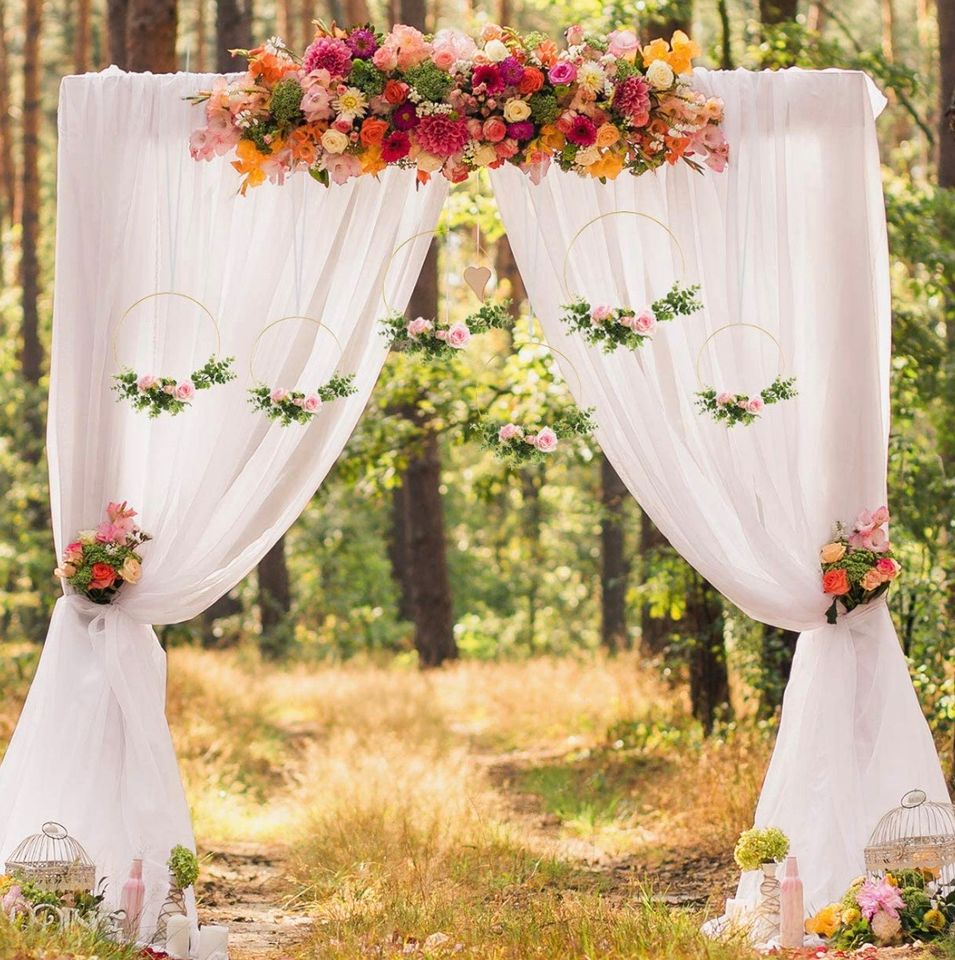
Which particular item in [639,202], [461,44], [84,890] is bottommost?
[84,890]

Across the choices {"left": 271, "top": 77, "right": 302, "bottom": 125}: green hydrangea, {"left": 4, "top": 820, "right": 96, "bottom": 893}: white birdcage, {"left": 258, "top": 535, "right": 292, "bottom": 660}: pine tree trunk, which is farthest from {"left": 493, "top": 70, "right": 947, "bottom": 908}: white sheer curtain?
{"left": 258, "top": 535, "right": 292, "bottom": 660}: pine tree trunk

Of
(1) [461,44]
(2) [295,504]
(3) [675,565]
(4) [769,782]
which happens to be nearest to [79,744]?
(2) [295,504]

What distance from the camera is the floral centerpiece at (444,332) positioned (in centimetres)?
483

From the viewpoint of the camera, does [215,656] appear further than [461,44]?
Yes

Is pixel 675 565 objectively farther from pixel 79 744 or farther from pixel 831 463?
pixel 79 744

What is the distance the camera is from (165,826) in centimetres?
467

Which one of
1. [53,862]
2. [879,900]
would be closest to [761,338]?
[879,900]

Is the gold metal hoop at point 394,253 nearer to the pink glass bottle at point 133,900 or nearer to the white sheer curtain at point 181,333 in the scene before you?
the white sheer curtain at point 181,333

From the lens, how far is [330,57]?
470 centimetres

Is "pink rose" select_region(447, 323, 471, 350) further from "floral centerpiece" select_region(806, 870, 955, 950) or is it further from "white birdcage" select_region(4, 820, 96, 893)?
"floral centerpiece" select_region(806, 870, 955, 950)

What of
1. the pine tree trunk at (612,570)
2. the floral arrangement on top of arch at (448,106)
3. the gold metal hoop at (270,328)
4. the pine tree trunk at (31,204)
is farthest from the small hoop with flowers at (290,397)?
the pine tree trunk at (31,204)

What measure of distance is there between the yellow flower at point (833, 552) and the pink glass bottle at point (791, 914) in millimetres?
1072

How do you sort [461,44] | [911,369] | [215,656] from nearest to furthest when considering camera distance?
1. [461,44]
2. [911,369]
3. [215,656]

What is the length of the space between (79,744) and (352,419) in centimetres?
145
